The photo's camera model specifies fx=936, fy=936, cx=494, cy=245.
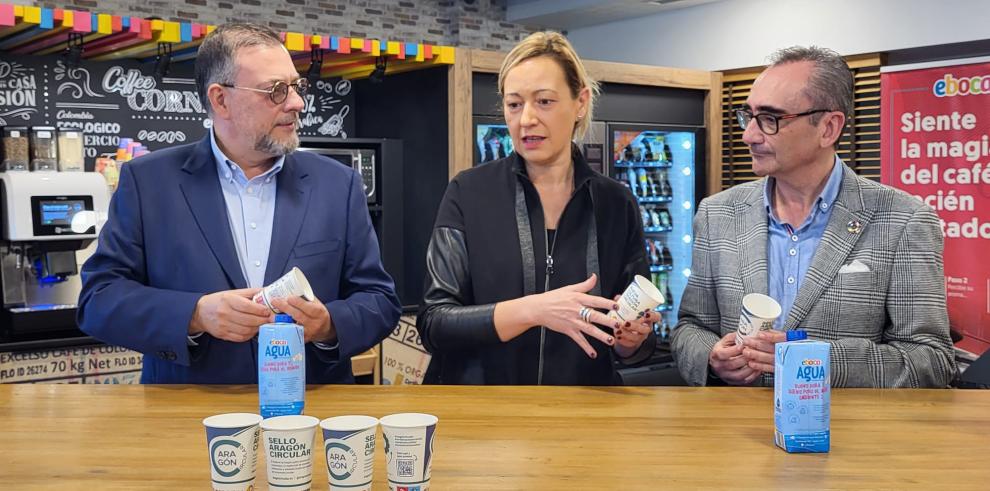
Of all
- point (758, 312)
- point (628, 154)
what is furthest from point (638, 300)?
point (628, 154)

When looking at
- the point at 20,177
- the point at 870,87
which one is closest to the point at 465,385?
the point at 20,177

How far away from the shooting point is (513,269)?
8.23 feet

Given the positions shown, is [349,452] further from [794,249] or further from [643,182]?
[643,182]

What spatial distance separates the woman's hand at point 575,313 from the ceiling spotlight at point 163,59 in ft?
11.6

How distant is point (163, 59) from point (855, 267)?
399 cm

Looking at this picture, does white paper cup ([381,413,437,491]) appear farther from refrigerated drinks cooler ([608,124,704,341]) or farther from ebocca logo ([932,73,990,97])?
refrigerated drinks cooler ([608,124,704,341])

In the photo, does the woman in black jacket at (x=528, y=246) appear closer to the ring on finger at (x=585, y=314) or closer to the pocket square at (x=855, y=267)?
the ring on finger at (x=585, y=314)

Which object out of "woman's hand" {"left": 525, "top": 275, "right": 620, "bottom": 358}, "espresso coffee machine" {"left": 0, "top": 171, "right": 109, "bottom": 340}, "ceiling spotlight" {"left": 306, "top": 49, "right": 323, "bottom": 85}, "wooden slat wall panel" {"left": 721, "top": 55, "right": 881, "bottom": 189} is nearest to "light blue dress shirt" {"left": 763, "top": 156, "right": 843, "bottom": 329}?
"woman's hand" {"left": 525, "top": 275, "right": 620, "bottom": 358}

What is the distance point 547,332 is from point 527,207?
35 centimetres

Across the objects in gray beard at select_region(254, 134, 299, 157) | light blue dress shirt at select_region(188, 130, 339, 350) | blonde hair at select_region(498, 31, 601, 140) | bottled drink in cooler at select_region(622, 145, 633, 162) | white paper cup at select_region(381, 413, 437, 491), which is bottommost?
white paper cup at select_region(381, 413, 437, 491)

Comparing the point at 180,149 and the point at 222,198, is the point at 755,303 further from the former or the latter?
the point at 180,149

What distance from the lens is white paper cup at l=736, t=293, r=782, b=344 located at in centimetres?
203

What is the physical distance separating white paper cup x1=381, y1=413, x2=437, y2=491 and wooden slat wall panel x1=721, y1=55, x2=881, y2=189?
507 centimetres

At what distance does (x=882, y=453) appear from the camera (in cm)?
173
